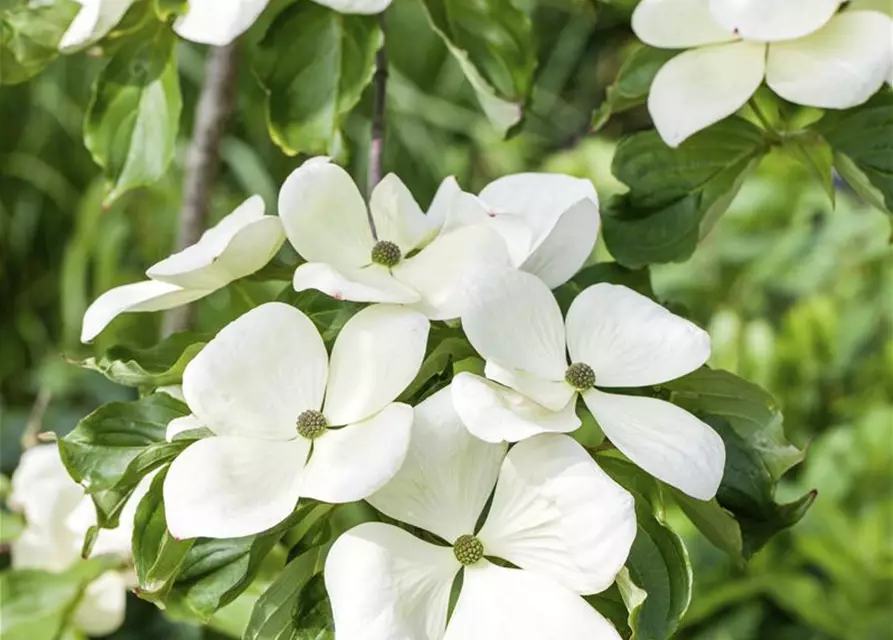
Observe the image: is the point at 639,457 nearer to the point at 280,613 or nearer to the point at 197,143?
the point at 280,613

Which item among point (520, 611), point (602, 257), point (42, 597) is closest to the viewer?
point (520, 611)

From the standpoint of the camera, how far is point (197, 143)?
60 cm

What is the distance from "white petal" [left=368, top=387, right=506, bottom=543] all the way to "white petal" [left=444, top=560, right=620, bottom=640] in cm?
2

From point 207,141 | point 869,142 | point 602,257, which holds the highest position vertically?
point 869,142

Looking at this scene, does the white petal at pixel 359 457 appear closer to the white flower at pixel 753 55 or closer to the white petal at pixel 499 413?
the white petal at pixel 499 413

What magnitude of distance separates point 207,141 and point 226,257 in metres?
0.30

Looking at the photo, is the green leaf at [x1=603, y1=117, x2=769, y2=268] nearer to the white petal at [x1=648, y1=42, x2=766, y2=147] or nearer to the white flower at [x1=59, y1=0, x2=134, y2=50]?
the white petal at [x1=648, y1=42, x2=766, y2=147]

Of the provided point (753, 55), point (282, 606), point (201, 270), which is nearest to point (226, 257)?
point (201, 270)

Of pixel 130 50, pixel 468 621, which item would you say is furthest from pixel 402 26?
pixel 468 621

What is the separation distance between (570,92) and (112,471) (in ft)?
5.68

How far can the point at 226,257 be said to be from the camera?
1.01 feet

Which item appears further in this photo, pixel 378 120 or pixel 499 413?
pixel 378 120

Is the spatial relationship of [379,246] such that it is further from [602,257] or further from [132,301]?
[602,257]

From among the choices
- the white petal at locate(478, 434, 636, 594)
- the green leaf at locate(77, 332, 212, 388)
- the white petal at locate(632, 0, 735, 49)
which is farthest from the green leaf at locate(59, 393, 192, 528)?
the white petal at locate(632, 0, 735, 49)
